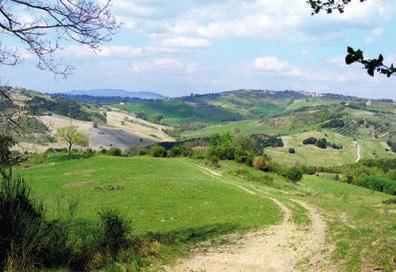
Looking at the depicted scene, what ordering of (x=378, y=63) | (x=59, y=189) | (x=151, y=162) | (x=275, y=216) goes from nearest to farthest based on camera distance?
(x=378, y=63) < (x=275, y=216) < (x=59, y=189) < (x=151, y=162)

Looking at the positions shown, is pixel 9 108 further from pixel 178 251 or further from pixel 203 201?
pixel 203 201

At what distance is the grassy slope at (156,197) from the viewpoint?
29.4 metres

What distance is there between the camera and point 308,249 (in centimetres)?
1947

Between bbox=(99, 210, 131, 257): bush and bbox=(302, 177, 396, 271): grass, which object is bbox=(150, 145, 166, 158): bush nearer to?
bbox=(302, 177, 396, 271): grass

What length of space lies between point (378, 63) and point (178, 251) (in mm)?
12313

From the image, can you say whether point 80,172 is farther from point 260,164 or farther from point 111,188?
point 260,164

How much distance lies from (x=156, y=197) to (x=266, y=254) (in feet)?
80.6

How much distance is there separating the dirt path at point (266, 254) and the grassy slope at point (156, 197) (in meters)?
3.75

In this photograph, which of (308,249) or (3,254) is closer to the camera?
(3,254)

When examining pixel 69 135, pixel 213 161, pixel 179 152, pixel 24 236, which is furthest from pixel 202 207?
pixel 69 135

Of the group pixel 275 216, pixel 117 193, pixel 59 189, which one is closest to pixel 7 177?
pixel 275 216

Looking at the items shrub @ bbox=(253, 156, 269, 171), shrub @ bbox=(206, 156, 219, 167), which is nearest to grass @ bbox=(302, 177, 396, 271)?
shrub @ bbox=(206, 156, 219, 167)

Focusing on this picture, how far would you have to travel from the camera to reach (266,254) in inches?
729

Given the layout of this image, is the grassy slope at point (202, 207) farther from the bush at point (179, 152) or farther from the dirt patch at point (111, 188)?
the bush at point (179, 152)
